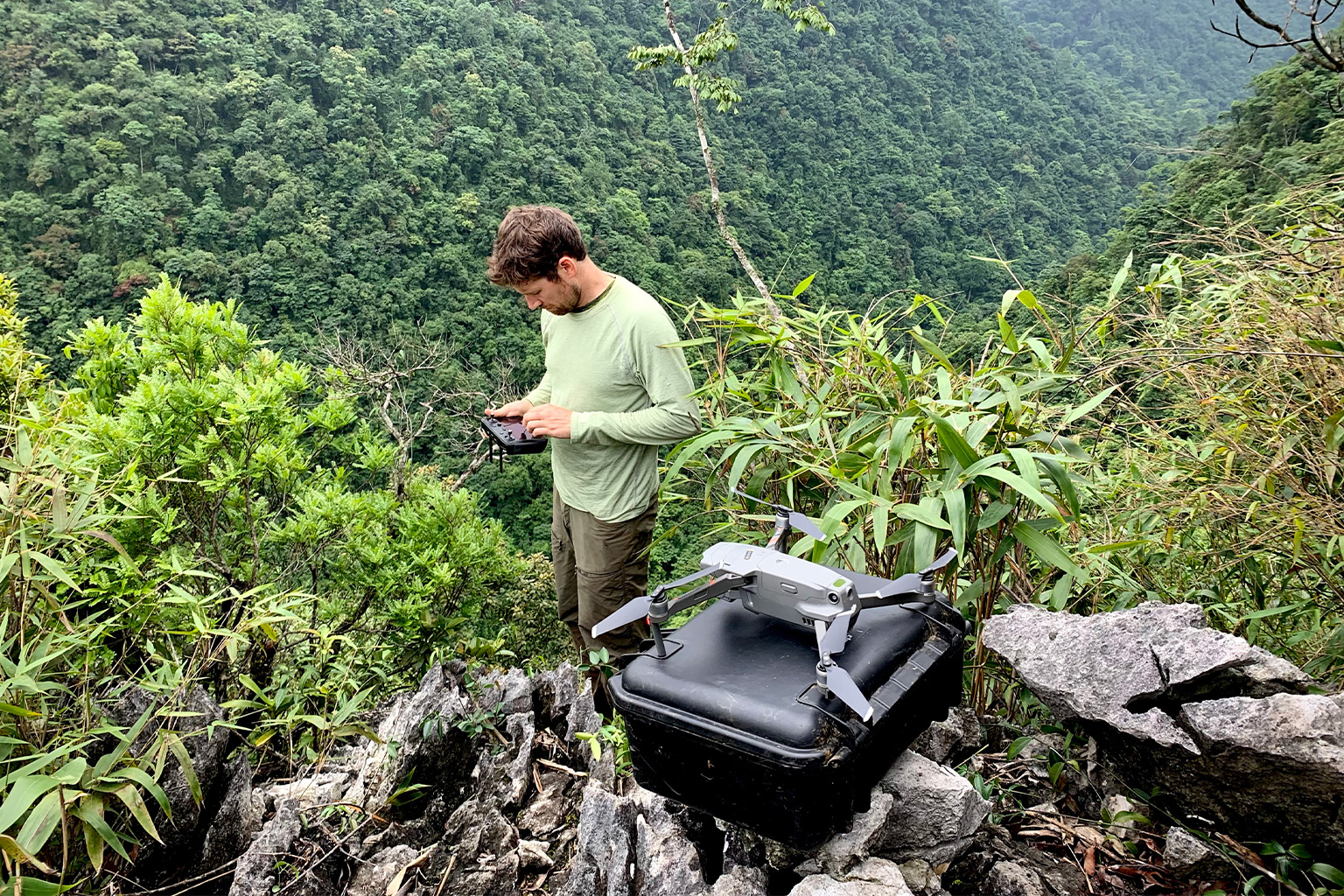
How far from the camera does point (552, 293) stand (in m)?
1.79

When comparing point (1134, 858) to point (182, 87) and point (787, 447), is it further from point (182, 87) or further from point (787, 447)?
point (182, 87)

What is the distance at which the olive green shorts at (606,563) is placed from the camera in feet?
6.29

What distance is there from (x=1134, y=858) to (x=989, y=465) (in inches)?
24.4

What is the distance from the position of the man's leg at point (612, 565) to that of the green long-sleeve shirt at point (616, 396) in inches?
1.5

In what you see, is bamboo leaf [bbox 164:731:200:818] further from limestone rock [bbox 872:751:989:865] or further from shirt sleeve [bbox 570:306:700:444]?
limestone rock [bbox 872:751:989:865]

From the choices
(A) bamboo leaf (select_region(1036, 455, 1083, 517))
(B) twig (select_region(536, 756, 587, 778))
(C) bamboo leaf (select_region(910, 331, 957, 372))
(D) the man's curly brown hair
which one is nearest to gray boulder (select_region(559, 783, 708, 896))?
(B) twig (select_region(536, 756, 587, 778))

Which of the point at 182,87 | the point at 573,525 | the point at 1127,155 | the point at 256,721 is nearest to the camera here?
the point at 256,721

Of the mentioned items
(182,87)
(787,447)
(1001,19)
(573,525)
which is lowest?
(182,87)

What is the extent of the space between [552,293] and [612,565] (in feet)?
2.10

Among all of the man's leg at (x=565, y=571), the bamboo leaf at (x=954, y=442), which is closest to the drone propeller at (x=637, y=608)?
the bamboo leaf at (x=954, y=442)

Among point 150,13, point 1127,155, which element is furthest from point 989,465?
point 1127,155

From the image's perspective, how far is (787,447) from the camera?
171 cm

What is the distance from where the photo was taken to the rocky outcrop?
1.08 metres

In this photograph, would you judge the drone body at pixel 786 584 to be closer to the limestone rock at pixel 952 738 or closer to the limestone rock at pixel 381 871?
the limestone rock at pixel 952 738
